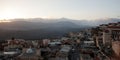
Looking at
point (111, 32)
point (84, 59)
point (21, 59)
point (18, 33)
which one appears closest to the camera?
point (84, 59)

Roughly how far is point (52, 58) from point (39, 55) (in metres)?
1.26

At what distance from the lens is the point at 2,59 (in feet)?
77.6

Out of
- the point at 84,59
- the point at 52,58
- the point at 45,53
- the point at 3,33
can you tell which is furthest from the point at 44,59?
the point at 3,33

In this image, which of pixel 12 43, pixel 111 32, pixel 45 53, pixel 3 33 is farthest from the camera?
pixel 3 33

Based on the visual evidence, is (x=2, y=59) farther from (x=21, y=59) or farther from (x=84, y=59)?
(x=84, y=59)

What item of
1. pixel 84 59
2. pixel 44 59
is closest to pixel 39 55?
pixel 44 59

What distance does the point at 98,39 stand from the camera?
28422 millimetres

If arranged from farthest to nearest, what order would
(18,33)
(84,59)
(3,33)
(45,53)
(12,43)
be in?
(18,33), (3,33), (12,43), (45,53), (84,59)

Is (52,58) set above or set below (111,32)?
below

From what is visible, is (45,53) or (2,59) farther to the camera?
(45,53)

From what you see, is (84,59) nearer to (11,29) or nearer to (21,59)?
(21,59)

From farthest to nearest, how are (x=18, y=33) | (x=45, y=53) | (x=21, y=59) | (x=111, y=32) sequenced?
(x=18, y=33) < (x=111, y=32) < (x=45, y=53) < (x=21, y=59)

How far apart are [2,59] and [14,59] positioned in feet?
3.78

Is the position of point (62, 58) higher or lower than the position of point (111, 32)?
lower
